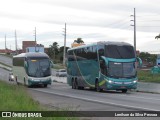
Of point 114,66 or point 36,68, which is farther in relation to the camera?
point 36,68

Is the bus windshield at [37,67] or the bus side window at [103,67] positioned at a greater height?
the bus side window at [103,67]

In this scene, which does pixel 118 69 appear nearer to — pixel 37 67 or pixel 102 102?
Result: pixel 102 102

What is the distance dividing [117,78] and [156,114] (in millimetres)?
17307

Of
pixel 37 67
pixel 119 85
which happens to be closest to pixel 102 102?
pixel 119 85

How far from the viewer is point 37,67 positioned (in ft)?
153

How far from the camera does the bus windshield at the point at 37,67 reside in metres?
46.5

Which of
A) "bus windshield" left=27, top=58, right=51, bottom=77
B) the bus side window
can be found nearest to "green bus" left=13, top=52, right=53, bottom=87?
"bus windshield" left=27, top=58, right=51, bottom=77

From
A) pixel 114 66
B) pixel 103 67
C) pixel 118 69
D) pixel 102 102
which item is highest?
pixel 114 66

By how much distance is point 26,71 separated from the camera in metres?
46.9

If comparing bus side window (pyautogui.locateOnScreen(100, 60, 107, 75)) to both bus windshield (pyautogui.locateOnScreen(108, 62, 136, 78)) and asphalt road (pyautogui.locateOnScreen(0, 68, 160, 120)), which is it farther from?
asphalt road (pyautogui.locateOnScreen(0, 68, 160, 120))

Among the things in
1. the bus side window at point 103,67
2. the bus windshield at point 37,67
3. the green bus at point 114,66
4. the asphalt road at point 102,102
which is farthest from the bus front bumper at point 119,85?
the bus windshield at point 37,67

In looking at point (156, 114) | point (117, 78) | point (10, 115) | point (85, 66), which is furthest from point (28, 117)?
point (85, 66)

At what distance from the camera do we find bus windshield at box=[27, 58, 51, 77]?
46.5 meters

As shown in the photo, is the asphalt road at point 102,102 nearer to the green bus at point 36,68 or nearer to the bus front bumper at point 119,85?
the bus front bumper at point 119,85
